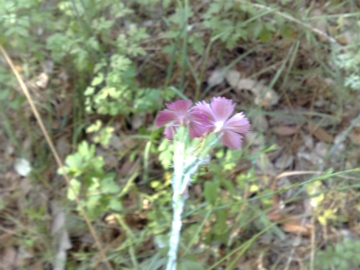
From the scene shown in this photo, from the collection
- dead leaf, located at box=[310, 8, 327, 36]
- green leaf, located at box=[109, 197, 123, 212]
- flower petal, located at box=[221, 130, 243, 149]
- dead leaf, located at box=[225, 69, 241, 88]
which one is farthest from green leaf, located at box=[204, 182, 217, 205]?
dead leaf, located at box=[310, 8, 327, 36]

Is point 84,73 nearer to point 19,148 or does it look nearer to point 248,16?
point 19,148

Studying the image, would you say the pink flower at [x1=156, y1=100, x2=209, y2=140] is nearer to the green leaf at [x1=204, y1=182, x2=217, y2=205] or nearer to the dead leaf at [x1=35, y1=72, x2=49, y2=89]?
the green leaf at [x1=204, y1=182, x2=217, y2=205]

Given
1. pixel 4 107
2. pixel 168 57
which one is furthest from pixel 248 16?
pixel 4 107

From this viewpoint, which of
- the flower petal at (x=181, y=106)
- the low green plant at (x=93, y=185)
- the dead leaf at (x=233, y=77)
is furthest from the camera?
the dead leaf at (x=233, y=77)

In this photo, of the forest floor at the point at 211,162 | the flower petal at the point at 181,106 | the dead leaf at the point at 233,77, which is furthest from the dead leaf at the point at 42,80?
the flower petal at the point at 181,106

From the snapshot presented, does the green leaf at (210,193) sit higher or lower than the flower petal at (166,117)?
lower

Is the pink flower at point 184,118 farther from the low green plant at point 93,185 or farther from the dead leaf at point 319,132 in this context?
the dead leaf at point 319,132

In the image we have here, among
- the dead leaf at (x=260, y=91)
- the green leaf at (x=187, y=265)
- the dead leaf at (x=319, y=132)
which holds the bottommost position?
the green leaf at (x=187, y=265)
